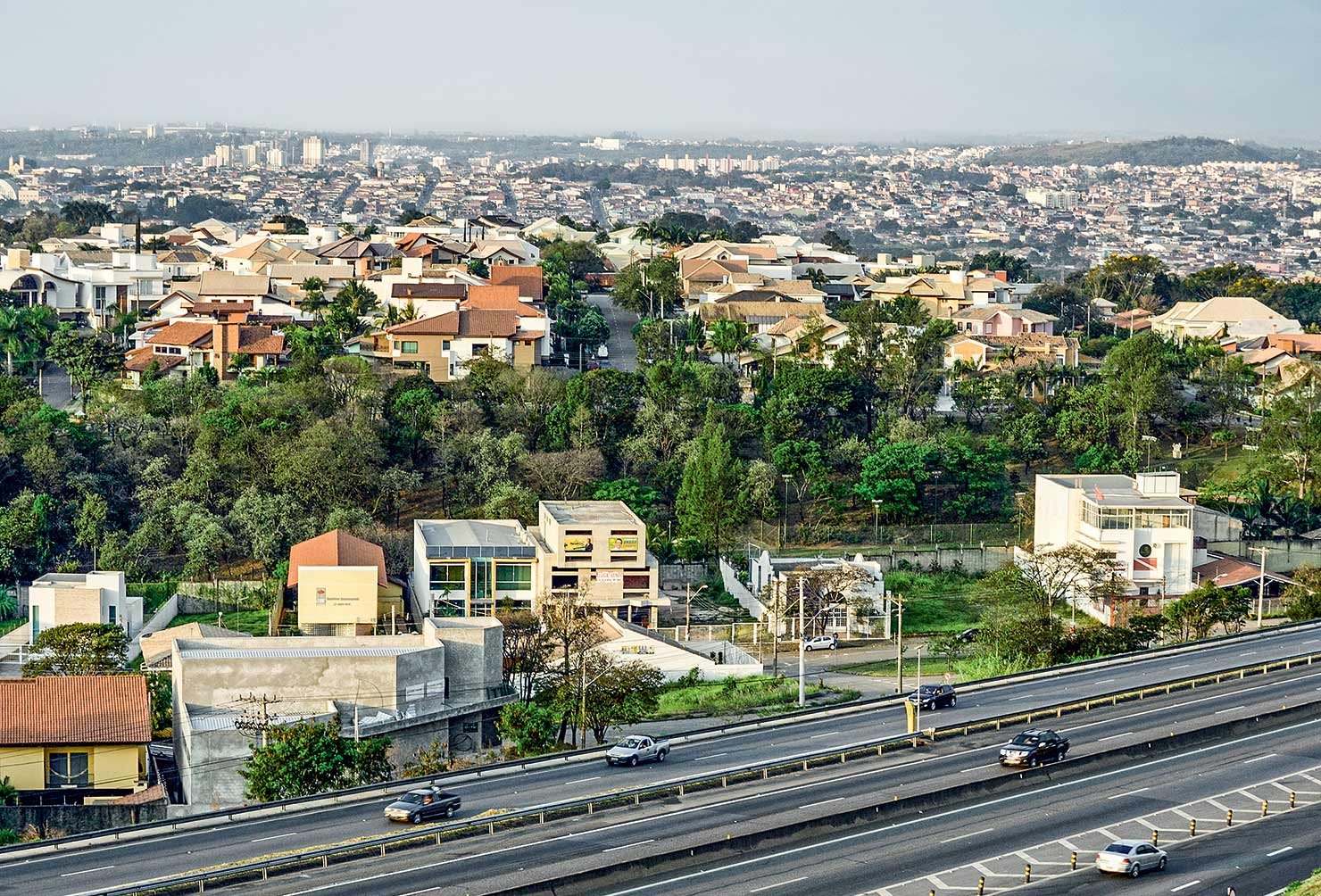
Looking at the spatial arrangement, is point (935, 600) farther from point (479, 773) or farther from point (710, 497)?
point (479, 773)

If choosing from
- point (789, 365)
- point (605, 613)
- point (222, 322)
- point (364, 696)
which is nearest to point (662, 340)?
point (789, 365)

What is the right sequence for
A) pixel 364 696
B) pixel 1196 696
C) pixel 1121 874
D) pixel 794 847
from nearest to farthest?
pixel 1121 874, pixel 794 847, pixel 1196 696, pixel 364 696

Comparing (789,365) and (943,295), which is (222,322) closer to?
(789,365)

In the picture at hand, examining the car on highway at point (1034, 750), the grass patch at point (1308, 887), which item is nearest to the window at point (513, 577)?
the car on highway at point (1034, 750)

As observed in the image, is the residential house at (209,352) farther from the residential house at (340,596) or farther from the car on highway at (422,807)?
the car on highway at (422,807)

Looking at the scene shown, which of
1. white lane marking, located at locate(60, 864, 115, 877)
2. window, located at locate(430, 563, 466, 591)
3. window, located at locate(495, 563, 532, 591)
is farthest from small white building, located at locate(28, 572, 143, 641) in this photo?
white lane marking, located at locate(60, 864, 115, 877)
